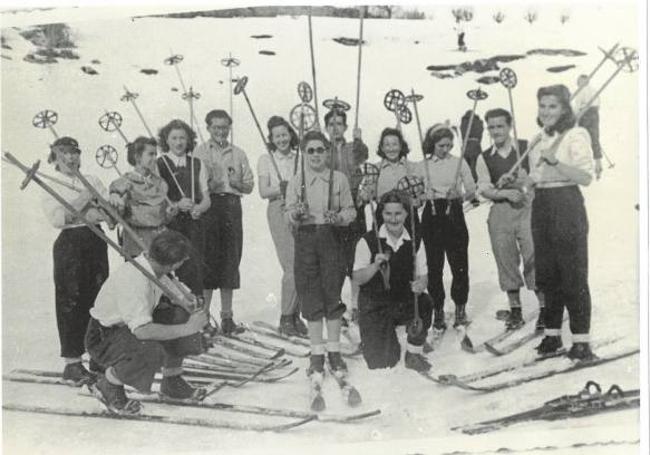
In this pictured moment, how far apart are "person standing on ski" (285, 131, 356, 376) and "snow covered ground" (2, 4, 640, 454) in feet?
0.40

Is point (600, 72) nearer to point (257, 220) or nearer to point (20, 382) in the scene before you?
point (257, 220)

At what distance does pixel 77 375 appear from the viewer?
416 cm

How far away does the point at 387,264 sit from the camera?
4.23 m

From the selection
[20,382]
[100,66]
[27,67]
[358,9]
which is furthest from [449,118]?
[20,382]

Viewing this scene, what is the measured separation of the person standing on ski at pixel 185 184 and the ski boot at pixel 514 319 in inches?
53.0

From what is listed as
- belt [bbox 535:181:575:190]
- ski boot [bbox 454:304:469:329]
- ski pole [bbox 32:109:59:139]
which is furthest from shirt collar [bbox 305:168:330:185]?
ski pole [bbox 32:109:59:139]

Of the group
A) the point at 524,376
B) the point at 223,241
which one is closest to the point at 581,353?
the point at 524,376

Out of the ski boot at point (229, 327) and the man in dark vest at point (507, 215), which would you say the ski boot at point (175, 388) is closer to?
the ski boot at point (229, 327)

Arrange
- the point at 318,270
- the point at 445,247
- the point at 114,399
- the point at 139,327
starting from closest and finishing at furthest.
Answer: the point at 139,327, the point at 114,399, the point at 318,270, the point at 445,247

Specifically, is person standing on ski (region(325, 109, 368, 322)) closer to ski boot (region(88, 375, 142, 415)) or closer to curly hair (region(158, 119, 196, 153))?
curly hair (region(158, 119, 196, 153))

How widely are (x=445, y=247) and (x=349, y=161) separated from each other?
560 mm

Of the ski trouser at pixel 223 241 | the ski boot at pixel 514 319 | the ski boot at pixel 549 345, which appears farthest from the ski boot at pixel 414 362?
the ski trouser at pixel 223 241

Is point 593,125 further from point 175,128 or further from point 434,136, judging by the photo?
point 175,128

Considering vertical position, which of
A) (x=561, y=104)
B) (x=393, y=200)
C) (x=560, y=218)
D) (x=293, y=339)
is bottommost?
(x=293, y=339)
